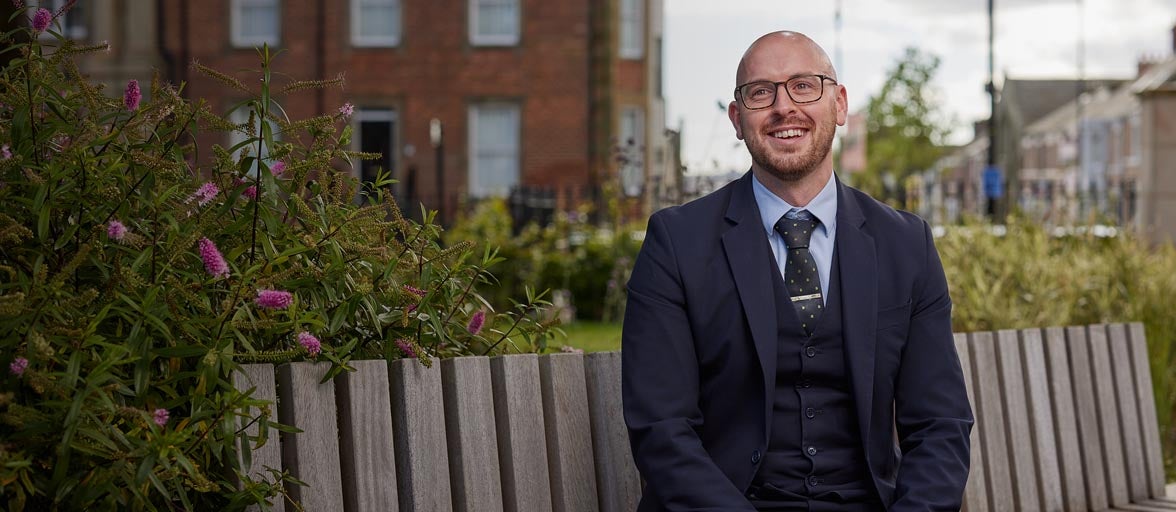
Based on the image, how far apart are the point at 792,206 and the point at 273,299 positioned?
4.46ft

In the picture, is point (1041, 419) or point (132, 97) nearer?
point (132, 97)

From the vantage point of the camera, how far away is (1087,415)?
16.7 feet

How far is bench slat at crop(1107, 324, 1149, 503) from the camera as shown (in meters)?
5.25

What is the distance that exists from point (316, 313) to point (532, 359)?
2.05ft

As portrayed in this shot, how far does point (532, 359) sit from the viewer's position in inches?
128

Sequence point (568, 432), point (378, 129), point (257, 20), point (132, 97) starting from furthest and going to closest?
point (257, 20) → point (378, 129) → point (568, 432) → point (132, 97)

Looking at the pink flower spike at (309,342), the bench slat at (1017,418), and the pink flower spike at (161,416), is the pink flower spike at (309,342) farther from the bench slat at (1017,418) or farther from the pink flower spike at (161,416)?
the bench slat at (1017,418)

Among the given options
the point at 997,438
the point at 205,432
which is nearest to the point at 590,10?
the point at 997,438

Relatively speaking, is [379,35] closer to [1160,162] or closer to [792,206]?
[1160,162]

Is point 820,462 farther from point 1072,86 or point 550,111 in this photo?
point 1072,86

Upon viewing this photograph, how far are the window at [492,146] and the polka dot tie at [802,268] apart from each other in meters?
25.5

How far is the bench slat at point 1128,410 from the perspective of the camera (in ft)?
17.2

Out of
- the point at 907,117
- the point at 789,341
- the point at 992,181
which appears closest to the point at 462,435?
the point at 789,341

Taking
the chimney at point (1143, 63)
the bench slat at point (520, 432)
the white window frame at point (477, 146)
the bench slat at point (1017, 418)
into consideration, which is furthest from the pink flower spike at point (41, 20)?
the chimney at point (1143, 63)
